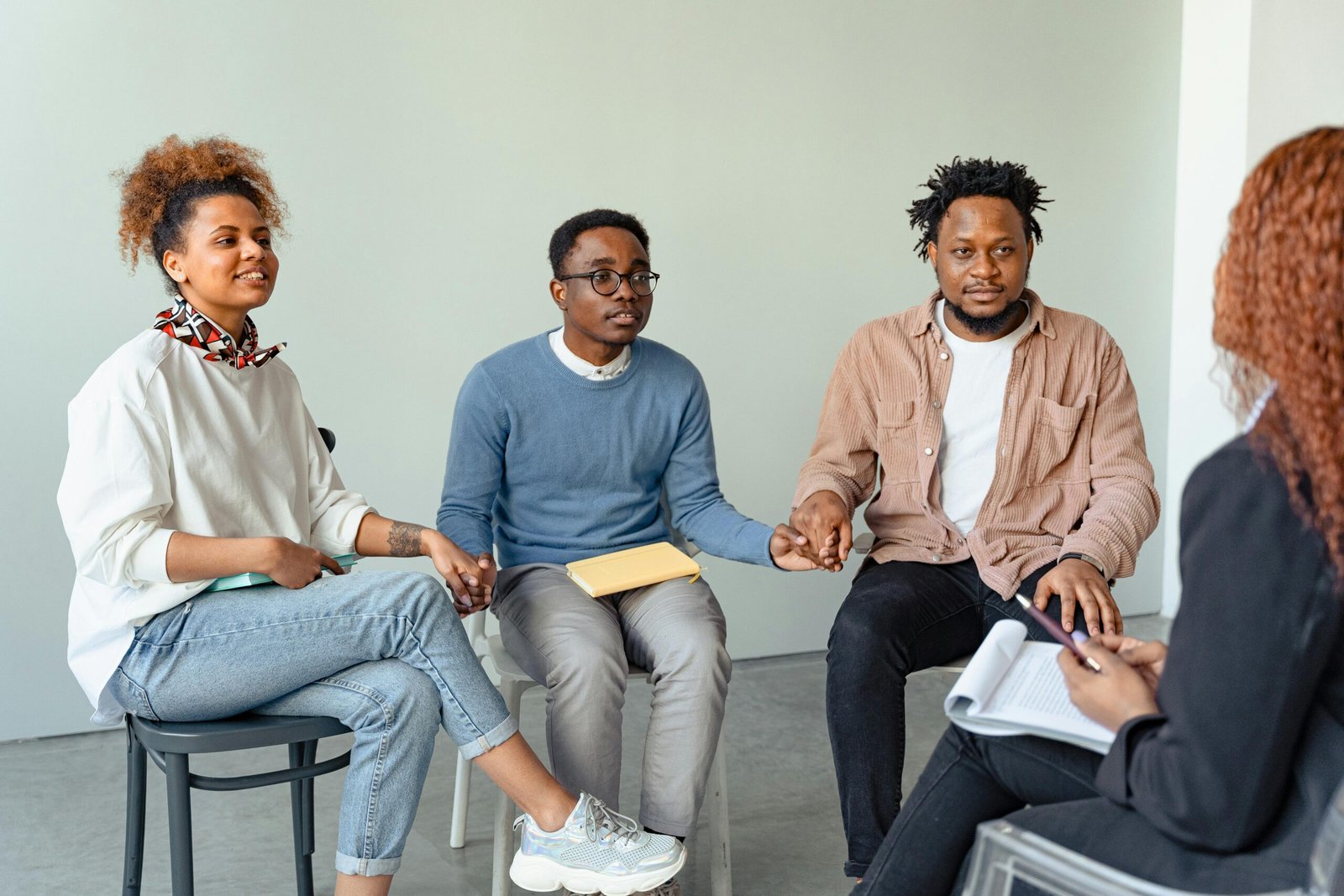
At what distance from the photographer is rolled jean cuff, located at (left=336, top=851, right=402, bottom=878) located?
1778mm

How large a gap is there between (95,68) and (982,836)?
284cm

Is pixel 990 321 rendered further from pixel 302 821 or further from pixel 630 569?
pixel 302 821

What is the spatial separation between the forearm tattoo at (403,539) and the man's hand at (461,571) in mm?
20

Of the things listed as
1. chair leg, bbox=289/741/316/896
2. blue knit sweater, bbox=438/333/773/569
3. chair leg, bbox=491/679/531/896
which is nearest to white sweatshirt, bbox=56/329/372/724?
chair leg, bbox=289/741/316/896

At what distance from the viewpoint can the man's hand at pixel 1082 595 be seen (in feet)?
6.86

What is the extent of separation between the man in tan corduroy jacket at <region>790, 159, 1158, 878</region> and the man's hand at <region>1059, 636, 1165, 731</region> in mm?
771

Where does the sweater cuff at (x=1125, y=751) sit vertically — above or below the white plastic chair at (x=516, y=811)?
above

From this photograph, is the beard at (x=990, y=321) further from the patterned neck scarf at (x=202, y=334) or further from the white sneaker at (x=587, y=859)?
the patterned neck scarf at (x=202, y=334)

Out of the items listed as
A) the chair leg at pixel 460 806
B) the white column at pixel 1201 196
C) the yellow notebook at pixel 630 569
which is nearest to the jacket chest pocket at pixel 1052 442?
the yellow notebook at pixel 630 569

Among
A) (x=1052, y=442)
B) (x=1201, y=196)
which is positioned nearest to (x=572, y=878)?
(x=1052, y=442)

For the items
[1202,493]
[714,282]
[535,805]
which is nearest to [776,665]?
[714,282]

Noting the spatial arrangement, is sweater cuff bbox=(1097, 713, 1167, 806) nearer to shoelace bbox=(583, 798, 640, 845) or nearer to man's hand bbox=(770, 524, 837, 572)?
shoelace bbox=(583, 798, 640, 845)

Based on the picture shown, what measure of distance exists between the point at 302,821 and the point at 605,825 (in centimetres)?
59

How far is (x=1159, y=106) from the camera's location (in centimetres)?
407
